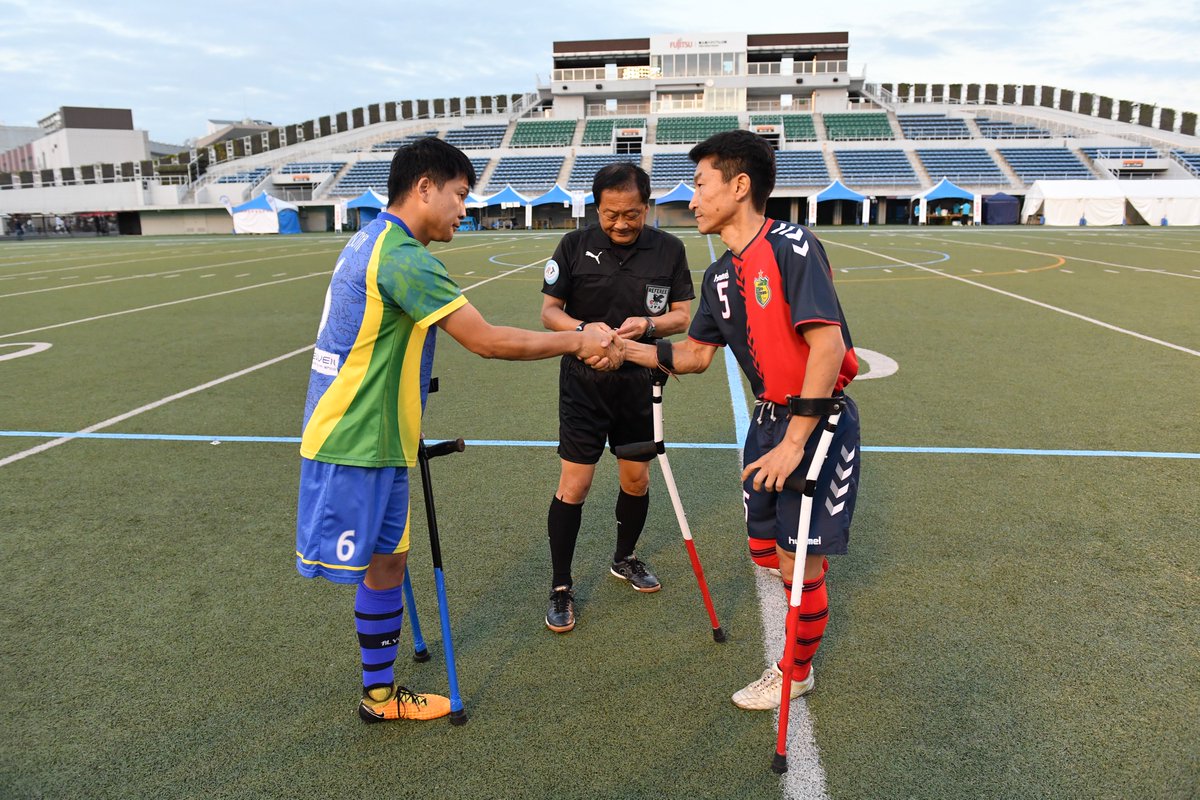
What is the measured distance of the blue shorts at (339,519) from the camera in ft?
8.63

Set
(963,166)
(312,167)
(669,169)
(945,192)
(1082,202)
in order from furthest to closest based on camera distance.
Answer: (312,167) < (669,169) < (963,166) < (945,192) < (1082,202)

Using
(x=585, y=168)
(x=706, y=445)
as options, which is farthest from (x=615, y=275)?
(x=585, y=168)

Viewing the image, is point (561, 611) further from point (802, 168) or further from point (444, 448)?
point (802, 168)

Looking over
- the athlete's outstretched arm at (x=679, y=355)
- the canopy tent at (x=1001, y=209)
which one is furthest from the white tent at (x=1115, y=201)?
the athlete's outstretched arm at (x=679, y=355)

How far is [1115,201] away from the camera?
4256 cm

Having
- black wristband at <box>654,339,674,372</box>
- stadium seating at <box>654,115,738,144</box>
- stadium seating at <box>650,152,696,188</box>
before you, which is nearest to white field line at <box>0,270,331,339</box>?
black wristband at <box>654,339,674,372</box>

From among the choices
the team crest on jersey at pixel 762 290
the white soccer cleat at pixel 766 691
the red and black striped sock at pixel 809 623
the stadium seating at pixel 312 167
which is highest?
the stadium seating at pixel 312 167

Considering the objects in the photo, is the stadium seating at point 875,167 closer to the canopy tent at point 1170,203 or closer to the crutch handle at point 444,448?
the canopy tent at point 1170,203

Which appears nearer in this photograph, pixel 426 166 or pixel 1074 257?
pixel 426 166

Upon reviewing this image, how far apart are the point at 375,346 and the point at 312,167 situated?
6605cm

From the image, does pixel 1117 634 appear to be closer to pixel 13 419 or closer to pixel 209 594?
pixel 209 594

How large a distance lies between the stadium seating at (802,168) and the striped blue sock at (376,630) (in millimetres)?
51463

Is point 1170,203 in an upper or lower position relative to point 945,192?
lower

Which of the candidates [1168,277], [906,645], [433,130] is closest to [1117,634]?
[906,645]
